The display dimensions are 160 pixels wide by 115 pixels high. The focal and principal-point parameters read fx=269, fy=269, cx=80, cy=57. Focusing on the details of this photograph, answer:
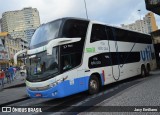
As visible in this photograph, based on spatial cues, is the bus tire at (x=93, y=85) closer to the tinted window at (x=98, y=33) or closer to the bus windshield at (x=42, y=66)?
the tinted window at (x=98, y=33)

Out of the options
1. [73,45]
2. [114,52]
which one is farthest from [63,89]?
[114,52]

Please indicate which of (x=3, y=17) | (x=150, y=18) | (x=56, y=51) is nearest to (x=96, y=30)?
(x=56, y=51)

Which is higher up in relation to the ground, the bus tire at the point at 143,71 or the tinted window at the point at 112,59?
the tinted window at the point at 112,59

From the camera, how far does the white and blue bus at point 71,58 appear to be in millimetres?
11609

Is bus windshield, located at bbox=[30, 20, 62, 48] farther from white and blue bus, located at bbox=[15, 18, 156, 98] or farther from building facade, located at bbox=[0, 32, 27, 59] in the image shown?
building facade, located at bbox=[0, 32, 27, 59]

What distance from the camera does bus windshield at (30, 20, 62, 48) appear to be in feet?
40.2

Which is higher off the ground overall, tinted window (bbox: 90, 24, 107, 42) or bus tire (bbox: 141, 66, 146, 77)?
tinted window (bbox: 90, 24, 107, 42)

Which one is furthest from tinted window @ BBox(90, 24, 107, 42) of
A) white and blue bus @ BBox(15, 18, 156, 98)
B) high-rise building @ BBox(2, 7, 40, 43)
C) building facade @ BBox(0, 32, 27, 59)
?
high-rise building @ BBox(2, 7, 40, 43)

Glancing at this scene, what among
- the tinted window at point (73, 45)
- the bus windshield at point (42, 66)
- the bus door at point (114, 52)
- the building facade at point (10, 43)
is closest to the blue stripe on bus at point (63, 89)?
the bus windshield at point (42, 66)

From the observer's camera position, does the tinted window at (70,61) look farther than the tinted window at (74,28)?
No

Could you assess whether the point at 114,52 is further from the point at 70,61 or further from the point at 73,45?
the point at 70,61

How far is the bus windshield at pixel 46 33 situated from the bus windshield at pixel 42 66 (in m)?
0.67

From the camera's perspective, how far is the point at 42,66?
11.9m

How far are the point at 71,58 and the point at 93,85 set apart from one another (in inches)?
88.6
